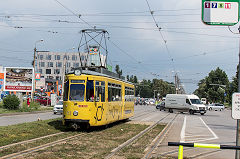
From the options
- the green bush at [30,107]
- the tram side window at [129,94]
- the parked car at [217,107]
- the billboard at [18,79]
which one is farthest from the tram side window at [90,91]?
the parked car at [217,107]

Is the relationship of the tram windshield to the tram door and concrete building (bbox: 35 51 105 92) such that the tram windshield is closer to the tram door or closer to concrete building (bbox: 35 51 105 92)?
the tram door

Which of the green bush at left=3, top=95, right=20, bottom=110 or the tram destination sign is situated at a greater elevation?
the tram destination sign

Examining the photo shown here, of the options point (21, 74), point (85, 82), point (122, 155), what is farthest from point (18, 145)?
point (21, 74)

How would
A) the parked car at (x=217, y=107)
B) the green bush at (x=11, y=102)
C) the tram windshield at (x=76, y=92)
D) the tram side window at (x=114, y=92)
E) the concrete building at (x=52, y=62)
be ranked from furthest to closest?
the concrete building at (x=52, y=62), the parked car at (x=217, y=107), the green bush at (x=11, y=102), the tram side window at (x=114, y=92), the tram windshield at (x=76, y=92)

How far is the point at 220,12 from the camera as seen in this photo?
21.9ft

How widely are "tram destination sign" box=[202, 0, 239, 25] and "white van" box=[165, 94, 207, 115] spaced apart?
3380cm

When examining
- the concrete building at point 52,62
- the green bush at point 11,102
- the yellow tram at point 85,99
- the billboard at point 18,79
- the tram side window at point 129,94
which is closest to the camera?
the yellow tram at point 85,99

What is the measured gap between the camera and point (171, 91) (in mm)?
168250

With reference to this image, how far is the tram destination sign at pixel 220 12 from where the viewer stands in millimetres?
6605

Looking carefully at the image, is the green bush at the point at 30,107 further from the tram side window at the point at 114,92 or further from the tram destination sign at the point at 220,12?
the tram destination sign at the point at 220,12

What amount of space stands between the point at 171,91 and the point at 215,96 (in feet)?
226

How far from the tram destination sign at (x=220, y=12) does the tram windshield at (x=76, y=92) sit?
9.03m

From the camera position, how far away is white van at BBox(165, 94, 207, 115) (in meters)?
39.5

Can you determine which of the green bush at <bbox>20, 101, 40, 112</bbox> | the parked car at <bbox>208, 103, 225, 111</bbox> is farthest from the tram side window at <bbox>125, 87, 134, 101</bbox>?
the parked car at <bbox>208, 103, 225, 111</bbox>
